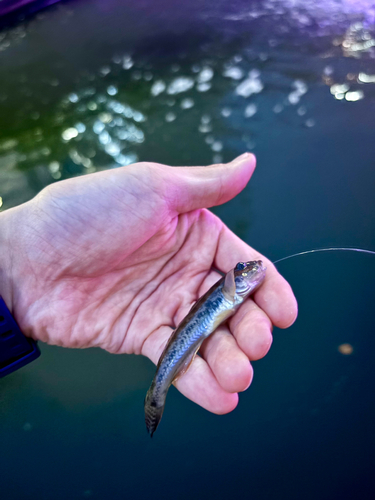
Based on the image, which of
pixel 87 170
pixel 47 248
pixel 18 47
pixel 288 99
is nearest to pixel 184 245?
pixel 47 248

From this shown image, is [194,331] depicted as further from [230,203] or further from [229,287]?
[230,203]

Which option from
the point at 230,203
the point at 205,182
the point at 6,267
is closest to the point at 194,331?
the point at 205,182

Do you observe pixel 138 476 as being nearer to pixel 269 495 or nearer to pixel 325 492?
pixel 269 495

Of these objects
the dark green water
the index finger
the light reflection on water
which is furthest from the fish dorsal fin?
the light reflection on water

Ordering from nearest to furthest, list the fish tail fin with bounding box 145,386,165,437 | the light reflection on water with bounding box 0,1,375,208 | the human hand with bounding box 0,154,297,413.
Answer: the fish tail fin with bounding box 145,386,165,437 → the human hand with bounding box 0,154,297,413 → the light reflection on water with bounding box 0,1,375,208

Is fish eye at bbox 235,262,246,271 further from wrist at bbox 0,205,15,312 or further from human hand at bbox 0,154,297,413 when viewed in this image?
wrist at bbox 0,205,15,312
